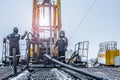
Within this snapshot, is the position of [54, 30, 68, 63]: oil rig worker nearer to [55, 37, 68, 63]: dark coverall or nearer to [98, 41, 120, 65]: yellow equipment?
[55, 37, 68, 63]: dark coverall

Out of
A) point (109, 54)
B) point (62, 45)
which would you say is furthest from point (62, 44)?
point (109, 54)

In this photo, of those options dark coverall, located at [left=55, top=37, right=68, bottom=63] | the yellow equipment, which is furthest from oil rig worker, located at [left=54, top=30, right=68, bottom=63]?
the yellow equipment

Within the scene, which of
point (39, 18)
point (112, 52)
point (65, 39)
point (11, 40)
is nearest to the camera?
point (11, 40)

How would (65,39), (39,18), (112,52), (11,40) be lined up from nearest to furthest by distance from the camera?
(11,40) < (65,39) < (39,18) < (112,52)

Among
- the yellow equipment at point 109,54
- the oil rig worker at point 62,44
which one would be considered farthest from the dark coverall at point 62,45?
the yellow equipment at point 109,54

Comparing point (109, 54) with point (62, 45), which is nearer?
point (62, 45)

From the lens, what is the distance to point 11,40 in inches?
541

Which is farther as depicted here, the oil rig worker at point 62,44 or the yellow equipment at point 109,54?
the yellow equipment at point 109,54

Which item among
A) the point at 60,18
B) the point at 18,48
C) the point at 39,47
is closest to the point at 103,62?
the point at 60,18

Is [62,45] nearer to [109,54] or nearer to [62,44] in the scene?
[62,44]

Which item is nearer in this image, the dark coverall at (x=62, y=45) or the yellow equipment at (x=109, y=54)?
the dark coverall at (x=62, y=45)

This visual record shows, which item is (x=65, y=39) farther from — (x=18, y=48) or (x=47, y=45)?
(x=18, y=48)

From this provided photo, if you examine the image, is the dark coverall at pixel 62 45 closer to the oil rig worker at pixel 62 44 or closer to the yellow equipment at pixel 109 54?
the oil rig worker at pixel 62 44

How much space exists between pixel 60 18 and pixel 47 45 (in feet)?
8.62
